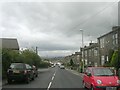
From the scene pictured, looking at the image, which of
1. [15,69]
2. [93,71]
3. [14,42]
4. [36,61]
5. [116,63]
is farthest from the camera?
[14,42]

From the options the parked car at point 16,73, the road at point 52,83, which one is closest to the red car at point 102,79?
the road at point 52,83

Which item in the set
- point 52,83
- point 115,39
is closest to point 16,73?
point 52,83

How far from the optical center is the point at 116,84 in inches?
523

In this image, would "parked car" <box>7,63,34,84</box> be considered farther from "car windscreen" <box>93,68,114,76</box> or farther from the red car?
"car windscreen" <box>93,68,114,76</box>

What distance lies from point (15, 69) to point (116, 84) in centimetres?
977

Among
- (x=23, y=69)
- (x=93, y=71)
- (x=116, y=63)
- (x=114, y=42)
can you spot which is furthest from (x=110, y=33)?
(x=93, y=71)

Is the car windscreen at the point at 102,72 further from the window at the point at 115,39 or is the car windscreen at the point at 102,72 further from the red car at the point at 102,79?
the window at the point at 115,39

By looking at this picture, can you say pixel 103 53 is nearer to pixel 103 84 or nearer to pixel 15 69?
pixel 15 69

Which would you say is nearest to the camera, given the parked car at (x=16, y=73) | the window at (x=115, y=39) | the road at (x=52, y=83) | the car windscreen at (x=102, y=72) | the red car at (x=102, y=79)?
the red car at (x=102, y=79)

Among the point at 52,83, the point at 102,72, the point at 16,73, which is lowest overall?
the point at 52,83

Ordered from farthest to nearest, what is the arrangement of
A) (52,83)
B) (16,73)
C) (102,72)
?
(52,83) → (16,73) → (102,72)

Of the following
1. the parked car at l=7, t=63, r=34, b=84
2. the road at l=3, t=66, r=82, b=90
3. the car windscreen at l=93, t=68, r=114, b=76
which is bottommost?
the road at l=3, t=66, r=82, b=90

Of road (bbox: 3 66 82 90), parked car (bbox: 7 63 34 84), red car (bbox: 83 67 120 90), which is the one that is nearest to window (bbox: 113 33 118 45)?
road (bbox: 3 66 82 90)

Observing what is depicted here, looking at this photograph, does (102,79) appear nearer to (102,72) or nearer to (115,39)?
(102,72)
